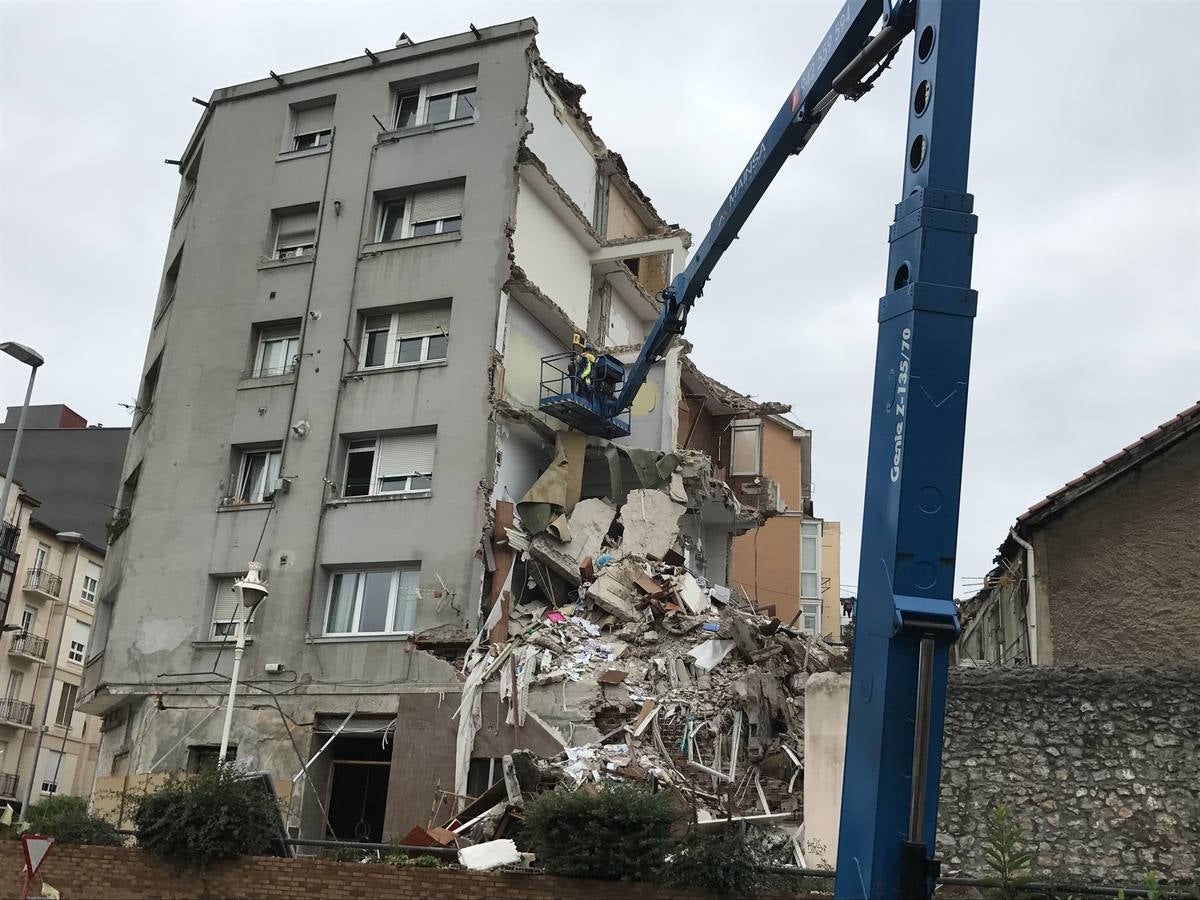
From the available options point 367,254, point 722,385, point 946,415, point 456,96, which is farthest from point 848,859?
point 722,385

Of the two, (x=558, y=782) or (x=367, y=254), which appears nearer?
(x=558, y=782)

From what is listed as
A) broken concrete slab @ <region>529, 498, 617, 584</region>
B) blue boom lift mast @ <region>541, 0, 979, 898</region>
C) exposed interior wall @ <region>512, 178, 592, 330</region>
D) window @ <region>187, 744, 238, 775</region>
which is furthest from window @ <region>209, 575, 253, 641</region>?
blue boom lift mast @ <region>541, 0, 979, 898</region>

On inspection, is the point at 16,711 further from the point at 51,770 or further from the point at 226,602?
the point at 226,602

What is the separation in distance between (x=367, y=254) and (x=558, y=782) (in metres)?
14.1

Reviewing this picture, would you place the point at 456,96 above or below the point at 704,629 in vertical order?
above

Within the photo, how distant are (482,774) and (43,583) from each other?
3694 cm

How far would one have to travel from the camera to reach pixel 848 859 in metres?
7.41

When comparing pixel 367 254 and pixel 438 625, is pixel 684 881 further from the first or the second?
pixel 367 254

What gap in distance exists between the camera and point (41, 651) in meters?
50.0

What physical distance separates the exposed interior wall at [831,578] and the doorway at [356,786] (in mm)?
27832

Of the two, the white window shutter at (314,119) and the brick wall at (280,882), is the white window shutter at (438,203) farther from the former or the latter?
the brick wall at (280,882)

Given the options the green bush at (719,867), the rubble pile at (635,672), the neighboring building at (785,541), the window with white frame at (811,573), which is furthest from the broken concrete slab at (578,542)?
the window with white frame at (811,573)

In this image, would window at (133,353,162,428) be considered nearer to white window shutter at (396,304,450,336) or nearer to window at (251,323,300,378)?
window at (251,323,300,378)

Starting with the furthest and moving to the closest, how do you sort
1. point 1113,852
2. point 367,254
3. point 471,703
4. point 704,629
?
point 367,254
point 704,629
point 471,703
point 1113,852
